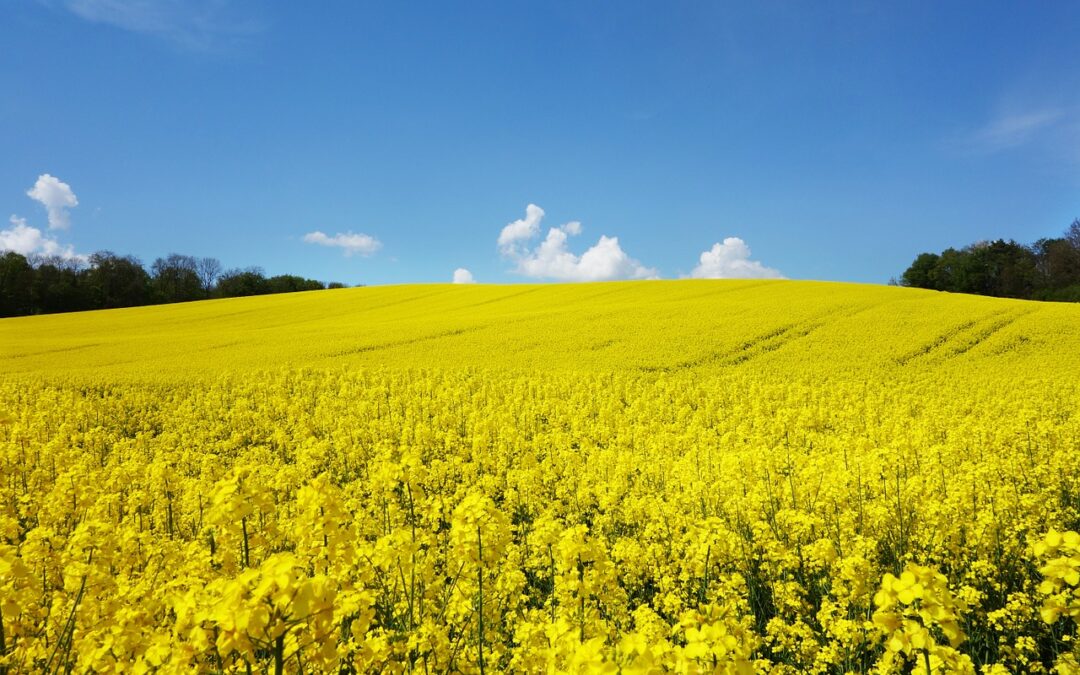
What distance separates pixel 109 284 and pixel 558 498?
223 ft

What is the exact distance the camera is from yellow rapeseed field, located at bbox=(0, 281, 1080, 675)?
2.61 m

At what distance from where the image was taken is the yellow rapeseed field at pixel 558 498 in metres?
2.61

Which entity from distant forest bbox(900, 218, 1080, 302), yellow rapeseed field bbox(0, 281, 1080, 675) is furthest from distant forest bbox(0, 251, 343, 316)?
distant forest bbox(900, 218, 1080, 302)

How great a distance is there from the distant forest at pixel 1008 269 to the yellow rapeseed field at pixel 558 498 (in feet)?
142

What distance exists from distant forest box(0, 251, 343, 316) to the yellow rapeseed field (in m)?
36.4

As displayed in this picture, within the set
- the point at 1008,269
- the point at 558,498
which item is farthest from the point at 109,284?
the point at 1008,269

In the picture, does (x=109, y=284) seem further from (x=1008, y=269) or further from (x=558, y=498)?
(x=1008, y=269)

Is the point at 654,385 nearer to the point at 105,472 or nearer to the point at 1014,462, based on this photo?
the point at 1014,462

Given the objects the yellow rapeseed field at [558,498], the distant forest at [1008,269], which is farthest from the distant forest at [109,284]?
the distant forest at [1008,269]

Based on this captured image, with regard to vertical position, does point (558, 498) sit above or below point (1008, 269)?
below

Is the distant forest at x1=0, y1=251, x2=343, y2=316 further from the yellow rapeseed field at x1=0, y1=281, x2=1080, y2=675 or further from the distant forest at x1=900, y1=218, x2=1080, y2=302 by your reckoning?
the distant forest at x1=900, y1=218, x2=1080, y2=302

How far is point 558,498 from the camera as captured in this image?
742 centimetres

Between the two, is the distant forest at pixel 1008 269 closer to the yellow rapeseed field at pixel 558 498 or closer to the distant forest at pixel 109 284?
the yellow rapeseed field at pixel 558 498

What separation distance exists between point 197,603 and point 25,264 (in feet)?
225
